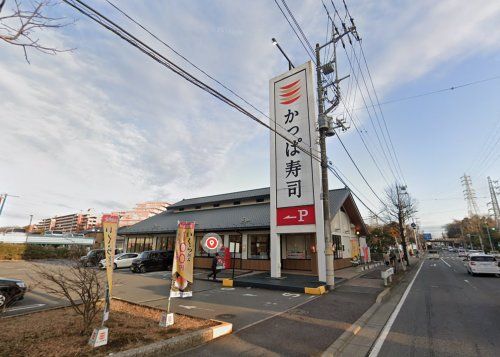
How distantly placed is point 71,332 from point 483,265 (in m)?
25.9

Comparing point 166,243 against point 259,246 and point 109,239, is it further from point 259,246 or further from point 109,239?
point 109,239

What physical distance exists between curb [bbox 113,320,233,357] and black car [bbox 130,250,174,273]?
1759 centimetres

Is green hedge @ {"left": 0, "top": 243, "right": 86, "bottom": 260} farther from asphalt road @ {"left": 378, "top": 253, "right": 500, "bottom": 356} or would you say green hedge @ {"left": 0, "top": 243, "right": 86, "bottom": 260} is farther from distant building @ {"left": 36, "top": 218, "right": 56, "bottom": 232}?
distant building @ {"left": 36, "top": 218, "right": 56, "bottom": 232}

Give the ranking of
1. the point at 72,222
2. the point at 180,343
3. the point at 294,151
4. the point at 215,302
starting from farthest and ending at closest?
the point at 72,222 < the point at 294,151 < the point at 215,302 < the point at 180,343

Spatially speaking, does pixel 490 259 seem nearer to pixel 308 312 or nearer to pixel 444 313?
pixel 444 313

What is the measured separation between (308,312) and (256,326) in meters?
2.51

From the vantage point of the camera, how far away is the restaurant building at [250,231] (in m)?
20.7

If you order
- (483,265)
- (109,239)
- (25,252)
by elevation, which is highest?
(109,239)

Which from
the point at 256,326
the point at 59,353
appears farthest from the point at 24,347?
the point at 256,326

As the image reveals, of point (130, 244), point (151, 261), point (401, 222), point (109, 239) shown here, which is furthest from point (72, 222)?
point (109, 239)

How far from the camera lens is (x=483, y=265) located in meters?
19.5

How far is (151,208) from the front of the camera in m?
140

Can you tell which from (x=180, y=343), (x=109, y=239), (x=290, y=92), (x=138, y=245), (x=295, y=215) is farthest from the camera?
(x=138, y=245)

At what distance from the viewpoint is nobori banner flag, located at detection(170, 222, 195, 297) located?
23.3ft
